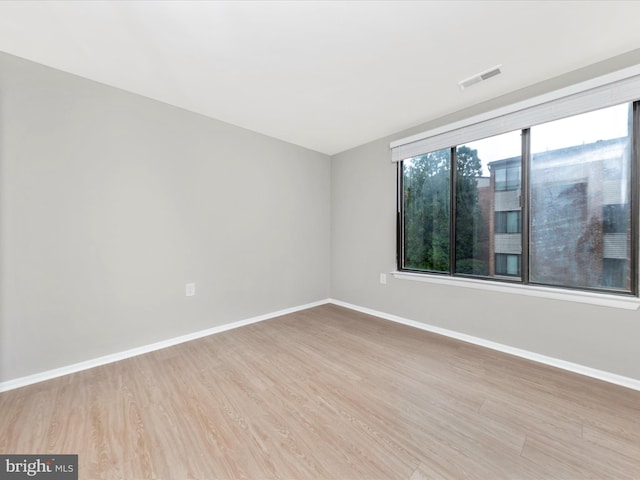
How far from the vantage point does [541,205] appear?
2240 mm

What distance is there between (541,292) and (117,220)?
3781 millimetres

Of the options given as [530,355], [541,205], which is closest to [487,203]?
[541,205]

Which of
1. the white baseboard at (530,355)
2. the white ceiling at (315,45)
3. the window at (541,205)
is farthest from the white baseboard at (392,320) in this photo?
the white ceiling at (315,45)

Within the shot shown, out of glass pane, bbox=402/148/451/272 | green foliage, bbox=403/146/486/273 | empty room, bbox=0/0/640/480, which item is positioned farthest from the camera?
glass pane, bbox=402/148/451/272

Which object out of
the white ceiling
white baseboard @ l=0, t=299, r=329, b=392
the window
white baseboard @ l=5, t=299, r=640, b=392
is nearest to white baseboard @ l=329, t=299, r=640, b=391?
white baseboard @ l=5, t=299, r=640, b=392

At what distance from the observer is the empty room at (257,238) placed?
1.38 metres

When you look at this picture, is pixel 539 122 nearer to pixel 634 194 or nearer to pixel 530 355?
pixel 634 194

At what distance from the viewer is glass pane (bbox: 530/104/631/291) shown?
1917 millimetres

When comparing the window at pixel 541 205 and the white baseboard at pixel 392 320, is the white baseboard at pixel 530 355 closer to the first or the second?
→ the white baseboard at pixel 392 320

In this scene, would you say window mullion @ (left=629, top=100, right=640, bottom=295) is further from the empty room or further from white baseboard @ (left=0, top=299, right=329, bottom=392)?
white baseboard @ (left=0, top=299, right=329, bottom=392)

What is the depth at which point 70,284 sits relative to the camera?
2.01m

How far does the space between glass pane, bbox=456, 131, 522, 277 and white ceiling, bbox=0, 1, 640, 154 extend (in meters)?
0.50

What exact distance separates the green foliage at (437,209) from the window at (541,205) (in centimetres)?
1

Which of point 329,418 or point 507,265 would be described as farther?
point 507,265
